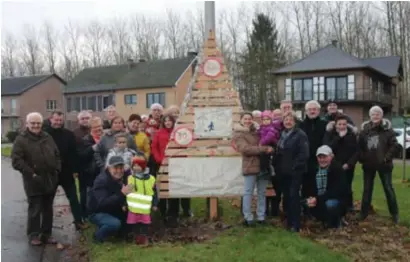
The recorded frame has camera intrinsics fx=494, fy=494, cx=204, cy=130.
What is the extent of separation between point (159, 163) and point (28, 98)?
187ft

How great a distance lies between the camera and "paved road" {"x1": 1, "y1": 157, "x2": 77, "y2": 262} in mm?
6444

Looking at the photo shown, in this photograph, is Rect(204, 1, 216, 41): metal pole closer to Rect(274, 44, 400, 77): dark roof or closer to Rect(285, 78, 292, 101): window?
Rect(274, 44, 400, 77): dark roof

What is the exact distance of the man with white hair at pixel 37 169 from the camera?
665 cm

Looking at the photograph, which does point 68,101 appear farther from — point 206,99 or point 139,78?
point 206,99

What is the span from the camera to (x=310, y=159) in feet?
25.2

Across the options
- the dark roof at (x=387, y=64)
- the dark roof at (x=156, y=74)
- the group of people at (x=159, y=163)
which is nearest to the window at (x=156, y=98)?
the dark roof at (x=156, y=74)

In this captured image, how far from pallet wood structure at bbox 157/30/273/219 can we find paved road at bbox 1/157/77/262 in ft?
5.77

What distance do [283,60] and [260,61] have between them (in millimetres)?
6229

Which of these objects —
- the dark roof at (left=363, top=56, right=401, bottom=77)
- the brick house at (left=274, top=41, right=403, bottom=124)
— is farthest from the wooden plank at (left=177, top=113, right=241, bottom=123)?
the dark roof at (left=363, top=56, right=401, bottom=77)

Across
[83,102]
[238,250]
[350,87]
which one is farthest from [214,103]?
[83,102]

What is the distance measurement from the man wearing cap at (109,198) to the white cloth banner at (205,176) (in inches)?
55.1

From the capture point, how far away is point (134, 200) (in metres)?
6.64

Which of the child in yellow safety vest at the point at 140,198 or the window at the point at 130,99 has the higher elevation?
the window at the point at 130,99

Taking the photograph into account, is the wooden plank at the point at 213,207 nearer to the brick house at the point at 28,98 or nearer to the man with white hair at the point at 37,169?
the man with white hair at the point at 37,169
